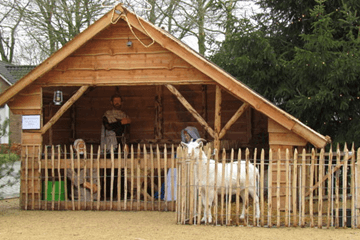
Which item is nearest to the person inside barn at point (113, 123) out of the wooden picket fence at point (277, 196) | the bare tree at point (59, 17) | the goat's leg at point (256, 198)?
the wooden picket fence at point (277, 196)

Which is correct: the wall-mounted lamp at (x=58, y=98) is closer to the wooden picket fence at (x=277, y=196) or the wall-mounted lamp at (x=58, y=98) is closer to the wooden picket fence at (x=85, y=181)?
the wooden picket fence at (x=85, y=181)

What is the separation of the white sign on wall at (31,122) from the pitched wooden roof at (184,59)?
2.18 ft

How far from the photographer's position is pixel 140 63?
1274cm

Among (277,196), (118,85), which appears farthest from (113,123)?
(277,196)

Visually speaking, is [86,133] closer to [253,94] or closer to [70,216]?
[70,216]

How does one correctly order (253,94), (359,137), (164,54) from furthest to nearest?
(359,137) → (164,54) → (253,94)

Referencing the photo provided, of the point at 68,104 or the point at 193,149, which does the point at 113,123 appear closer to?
the point at 68,104

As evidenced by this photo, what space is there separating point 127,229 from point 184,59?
4.14 m

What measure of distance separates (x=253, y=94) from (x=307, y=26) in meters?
6.00

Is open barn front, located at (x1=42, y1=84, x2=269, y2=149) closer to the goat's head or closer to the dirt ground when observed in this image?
the dirt ground

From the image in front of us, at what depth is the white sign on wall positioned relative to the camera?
13.1m

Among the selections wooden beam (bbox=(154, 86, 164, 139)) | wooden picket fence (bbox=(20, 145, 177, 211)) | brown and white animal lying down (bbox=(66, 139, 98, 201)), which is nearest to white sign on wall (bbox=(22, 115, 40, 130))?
wooden picket fence (bbox=(20, 145, 177, 211))

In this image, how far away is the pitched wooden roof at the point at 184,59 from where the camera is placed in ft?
37.6

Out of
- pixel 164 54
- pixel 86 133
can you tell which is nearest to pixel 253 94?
pixel 164 54
